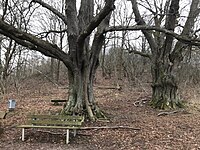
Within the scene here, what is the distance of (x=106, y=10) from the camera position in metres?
7.60

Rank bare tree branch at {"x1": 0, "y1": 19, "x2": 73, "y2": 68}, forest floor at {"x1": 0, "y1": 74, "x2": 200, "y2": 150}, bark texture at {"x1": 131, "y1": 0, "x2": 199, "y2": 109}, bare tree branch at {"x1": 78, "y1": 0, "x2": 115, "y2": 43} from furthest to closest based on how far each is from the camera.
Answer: bark texture at {"x1": 131, "y1": 0, "x2": 199, "y2": 109}
bare tree branch at {"x1": 0, "y1": 19, "x2": 73, "y2": 68}
bare tree branch at {"x1": 78, "y1": 0, "x2": 115, "y2": 43}
forest floor at {"x1": 0, "y1": 74, "x2": 200, "y2": 150}

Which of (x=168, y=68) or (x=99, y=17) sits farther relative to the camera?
(x=168, y=68)

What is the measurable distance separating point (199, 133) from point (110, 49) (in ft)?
86.0

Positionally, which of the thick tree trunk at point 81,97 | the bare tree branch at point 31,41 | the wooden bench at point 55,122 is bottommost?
the wooden bench at point 55,122

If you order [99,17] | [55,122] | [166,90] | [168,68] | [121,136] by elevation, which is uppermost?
[99,17]

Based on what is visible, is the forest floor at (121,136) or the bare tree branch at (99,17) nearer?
the forest floor at (121,136)

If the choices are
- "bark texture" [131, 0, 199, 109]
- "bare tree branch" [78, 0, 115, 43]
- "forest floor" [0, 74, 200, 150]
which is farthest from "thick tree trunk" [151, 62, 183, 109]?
"bare tree branch" [78, 0, 115, 43]

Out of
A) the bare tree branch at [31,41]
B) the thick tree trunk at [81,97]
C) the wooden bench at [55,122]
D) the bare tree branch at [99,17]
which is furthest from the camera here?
the thick tree trunk at [81,97]

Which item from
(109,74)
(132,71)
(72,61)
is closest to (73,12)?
(72,61)

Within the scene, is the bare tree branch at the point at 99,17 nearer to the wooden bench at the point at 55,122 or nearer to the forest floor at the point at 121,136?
the wooden bench at the point at 55,122

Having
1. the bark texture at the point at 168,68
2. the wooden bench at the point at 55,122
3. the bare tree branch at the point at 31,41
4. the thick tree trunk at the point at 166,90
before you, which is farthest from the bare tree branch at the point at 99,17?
the thick tree trunk at the point at 166,90

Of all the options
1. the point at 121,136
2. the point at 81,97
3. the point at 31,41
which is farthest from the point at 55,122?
the point at 31,41

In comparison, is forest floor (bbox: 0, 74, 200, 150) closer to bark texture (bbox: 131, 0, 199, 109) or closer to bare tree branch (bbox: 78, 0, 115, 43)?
bark texture (bbox: 131, 0, 199, 109)

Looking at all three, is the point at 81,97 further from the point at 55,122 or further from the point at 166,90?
the point at 166,90
